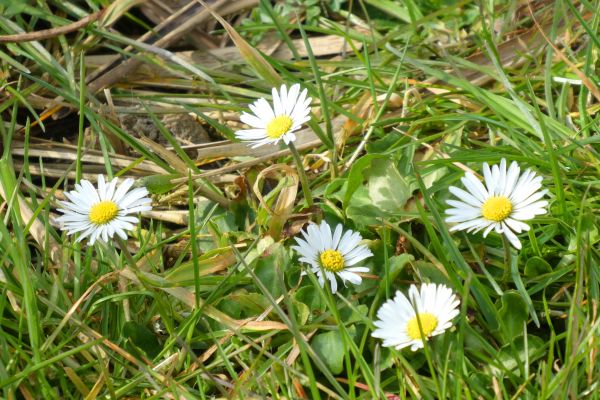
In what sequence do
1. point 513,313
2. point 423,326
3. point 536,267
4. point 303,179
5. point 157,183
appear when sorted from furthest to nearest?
point 157,183 → point 303,179 → point 536,267 → point 513,313 → point 423,326

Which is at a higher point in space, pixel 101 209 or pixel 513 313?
pixel 101 209

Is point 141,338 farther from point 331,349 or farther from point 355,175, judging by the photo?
point 355,175

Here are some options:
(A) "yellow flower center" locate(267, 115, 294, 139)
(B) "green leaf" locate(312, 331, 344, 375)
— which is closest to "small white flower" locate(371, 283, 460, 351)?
(B) "green leaf" locate(312, 331, 344, 375)

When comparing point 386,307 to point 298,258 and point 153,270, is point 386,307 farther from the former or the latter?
point 153,270

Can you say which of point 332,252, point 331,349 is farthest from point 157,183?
point 331,349

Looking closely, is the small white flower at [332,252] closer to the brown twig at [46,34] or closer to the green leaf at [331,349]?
the green leaf at [331,349]

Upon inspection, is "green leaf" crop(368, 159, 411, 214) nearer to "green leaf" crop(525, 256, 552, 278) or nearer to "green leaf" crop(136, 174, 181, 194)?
"green leaf" crop(525, 256, 552, 278)

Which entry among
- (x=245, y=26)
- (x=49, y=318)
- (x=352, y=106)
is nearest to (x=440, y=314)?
(x=49, y=318)
